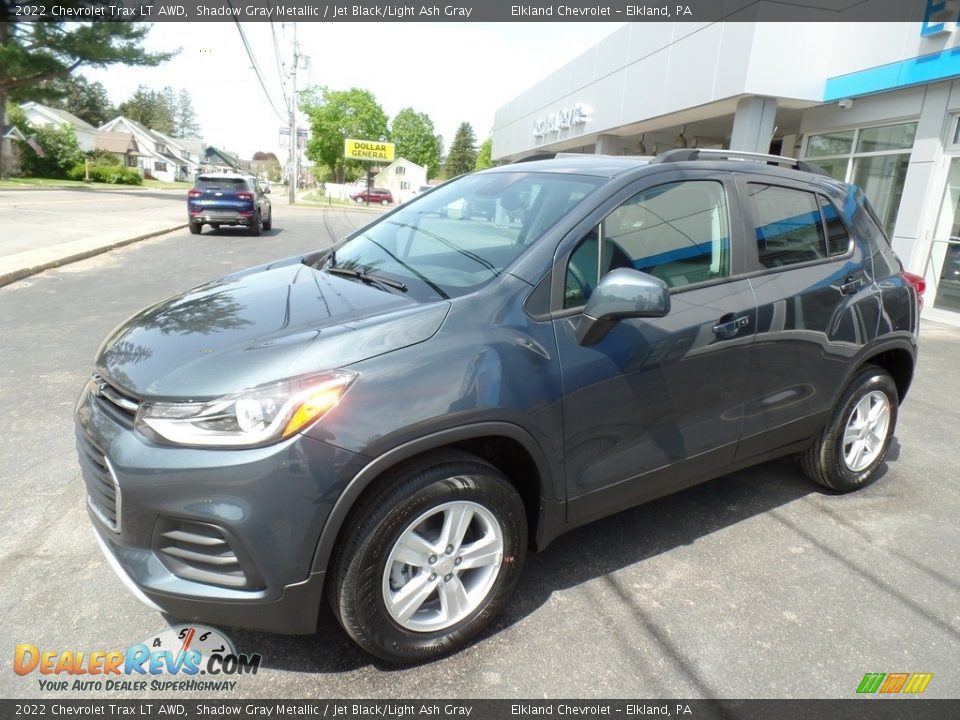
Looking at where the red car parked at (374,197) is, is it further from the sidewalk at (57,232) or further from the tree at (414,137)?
the tree at (414,137)

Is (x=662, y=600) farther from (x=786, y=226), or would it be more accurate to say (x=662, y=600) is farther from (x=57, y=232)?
(x=57, y=232)

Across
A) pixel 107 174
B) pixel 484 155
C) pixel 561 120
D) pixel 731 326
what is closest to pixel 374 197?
pixel 107 174

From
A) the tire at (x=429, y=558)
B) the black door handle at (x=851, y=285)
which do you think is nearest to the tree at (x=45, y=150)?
the tire at (x=429, y=558)

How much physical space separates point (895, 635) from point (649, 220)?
1.99 metres

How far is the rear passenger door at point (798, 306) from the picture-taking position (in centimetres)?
314

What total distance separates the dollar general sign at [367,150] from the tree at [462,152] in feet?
152

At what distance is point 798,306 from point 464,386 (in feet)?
6.41

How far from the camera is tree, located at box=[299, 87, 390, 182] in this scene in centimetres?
8244

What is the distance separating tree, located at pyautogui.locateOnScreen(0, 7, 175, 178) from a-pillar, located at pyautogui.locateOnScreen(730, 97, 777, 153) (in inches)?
1324

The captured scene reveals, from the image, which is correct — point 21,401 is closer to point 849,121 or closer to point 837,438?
point 837,438

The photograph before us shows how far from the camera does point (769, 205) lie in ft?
10.8

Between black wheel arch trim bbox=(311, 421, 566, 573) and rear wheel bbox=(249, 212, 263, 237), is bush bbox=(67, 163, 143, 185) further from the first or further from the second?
black wheel arch trim bbox=(311, 421, 566, 573)

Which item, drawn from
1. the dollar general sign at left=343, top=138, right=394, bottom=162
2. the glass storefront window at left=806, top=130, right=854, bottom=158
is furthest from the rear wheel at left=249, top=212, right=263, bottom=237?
the dollar general sign at left=343, top=138, right=394, bottom=162

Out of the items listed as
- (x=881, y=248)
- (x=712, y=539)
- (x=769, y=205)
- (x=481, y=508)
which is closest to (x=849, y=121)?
(x=881, y=248)
